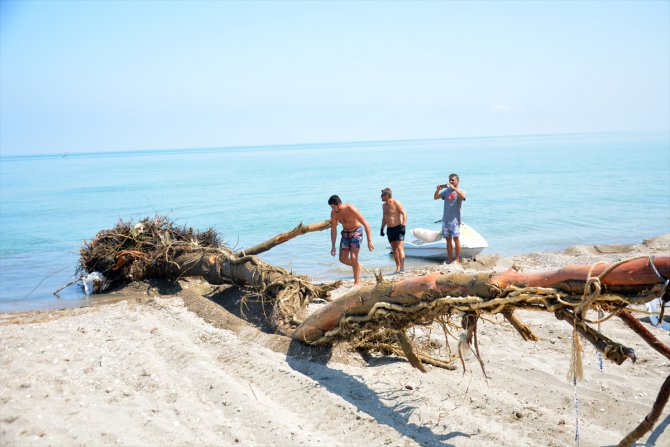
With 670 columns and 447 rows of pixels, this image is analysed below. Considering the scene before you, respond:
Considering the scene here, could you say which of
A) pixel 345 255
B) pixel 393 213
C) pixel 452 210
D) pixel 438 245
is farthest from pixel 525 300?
pixel 438 245

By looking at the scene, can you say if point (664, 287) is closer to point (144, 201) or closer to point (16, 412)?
point (16, 412)

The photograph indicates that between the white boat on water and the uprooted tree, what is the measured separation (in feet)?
15.9

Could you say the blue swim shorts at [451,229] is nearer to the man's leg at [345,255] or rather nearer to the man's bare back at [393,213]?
the man's bare back at [393,213]

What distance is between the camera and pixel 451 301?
13.8ft

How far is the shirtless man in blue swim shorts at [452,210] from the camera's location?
38.3 feet

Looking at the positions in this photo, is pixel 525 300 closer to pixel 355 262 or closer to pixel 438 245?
pixel 355 262

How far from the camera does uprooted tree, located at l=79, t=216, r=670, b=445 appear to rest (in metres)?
3.39

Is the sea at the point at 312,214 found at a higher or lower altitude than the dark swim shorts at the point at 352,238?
lower

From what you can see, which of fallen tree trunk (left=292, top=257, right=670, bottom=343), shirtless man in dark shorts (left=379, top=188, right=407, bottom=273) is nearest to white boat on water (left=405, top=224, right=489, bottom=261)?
shirtless man in dark shorts (left=379, top=188, right=407, bottom=273)

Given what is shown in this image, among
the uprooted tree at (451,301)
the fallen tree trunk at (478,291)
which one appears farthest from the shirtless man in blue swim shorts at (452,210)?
the fallen tree trunk at (478,291)

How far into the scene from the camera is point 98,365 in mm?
5418

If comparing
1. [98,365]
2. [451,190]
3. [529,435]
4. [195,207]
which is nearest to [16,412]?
[98,365]

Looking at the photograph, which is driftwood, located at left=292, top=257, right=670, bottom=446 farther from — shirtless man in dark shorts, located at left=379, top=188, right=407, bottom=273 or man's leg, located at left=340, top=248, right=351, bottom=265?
shirtless man in dark shorts, located at left=379, top=188, right=407, bottom=273

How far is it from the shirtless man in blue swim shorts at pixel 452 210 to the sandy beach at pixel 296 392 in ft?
17.2
